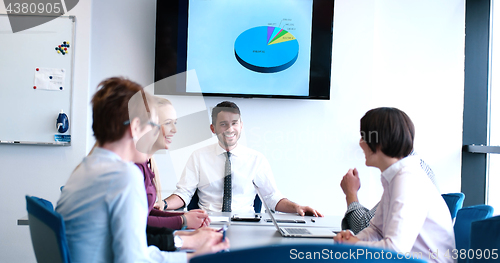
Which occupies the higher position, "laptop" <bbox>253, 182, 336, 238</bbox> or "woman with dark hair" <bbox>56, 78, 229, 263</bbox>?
"woman with dark hair" <bbox>56, 78, 229, 263</bbox>

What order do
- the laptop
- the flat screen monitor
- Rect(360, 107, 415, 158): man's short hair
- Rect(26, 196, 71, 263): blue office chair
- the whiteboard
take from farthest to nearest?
1. the flat screen monitor
2. the whiteboard
3. the laptop
4. Rect(360, 107, 415, 158): man's short hair
5. Rect(26, 196, 71, 263): blue office chair

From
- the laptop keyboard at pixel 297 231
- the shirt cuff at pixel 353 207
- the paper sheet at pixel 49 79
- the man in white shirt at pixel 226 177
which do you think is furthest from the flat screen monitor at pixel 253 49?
the laptop keyboard at pixel 297 231

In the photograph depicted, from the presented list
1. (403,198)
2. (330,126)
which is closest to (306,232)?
(403,198)

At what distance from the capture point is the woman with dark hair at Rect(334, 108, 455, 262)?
1.27 metres

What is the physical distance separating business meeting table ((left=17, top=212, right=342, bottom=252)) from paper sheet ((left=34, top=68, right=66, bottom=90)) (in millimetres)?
1742

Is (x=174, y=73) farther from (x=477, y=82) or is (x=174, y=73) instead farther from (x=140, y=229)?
(x=477, y=82)

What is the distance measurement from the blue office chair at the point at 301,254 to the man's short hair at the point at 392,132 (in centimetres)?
86

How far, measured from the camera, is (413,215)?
1.28m

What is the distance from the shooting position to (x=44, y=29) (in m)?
3.08

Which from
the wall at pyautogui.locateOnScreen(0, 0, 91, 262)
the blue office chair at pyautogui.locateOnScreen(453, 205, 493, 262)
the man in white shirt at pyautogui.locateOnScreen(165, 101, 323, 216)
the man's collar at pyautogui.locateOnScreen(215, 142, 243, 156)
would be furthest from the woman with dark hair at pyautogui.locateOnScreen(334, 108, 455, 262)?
the wall at pyautogui.locateOnScreen(0, 0, 91, 262)

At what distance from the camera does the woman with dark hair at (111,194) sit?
1022 millimetres

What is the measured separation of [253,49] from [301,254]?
275 centimetres

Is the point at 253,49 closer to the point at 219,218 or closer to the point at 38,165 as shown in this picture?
the point at 219,218

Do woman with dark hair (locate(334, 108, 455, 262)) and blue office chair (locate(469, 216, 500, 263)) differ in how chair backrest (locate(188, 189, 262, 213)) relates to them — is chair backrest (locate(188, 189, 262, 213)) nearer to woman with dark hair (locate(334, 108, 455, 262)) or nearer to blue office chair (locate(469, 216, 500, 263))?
woman with dark hair (locate(334, 108, 455, 262))
